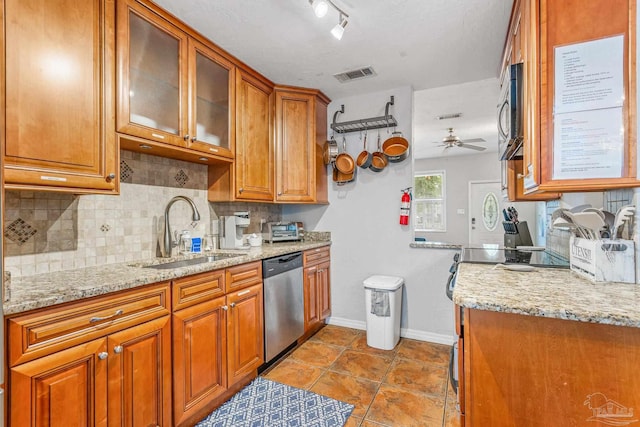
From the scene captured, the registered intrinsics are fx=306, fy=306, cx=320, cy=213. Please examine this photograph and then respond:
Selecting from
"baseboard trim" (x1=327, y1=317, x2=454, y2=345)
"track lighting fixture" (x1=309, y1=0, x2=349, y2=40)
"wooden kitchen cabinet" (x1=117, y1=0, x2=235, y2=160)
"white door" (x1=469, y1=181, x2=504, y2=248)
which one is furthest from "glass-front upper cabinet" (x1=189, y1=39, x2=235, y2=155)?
"white door" (x1=469, y1=181, x2=504, y2=248)

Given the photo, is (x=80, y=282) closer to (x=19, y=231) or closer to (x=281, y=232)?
(x=19, y=231)

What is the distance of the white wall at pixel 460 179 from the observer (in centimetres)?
633

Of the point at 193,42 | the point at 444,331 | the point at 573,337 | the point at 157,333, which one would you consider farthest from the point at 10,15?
the point at 444,331

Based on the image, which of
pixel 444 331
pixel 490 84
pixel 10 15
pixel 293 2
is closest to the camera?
pixel 10 15

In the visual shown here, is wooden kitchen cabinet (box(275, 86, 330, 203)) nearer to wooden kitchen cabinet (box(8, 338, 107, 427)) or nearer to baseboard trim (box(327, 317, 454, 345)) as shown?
baseboard trim (box(327, 317, 454, 345))

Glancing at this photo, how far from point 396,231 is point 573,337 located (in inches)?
81.8

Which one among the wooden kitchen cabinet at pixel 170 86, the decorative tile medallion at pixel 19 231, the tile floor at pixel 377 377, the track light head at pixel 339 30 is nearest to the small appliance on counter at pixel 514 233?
the tile floor at pixel 377 377

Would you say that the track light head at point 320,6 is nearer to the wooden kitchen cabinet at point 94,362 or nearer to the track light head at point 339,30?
the track light head at point 339,30

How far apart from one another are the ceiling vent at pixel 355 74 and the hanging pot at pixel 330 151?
25.7 inches

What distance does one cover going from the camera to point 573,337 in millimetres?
997

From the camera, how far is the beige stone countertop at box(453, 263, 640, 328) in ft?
3.02

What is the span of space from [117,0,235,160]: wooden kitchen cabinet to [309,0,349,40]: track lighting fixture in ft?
2.92

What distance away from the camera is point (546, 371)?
3.37ft

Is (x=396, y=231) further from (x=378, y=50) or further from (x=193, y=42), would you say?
(x=193, y=42)
